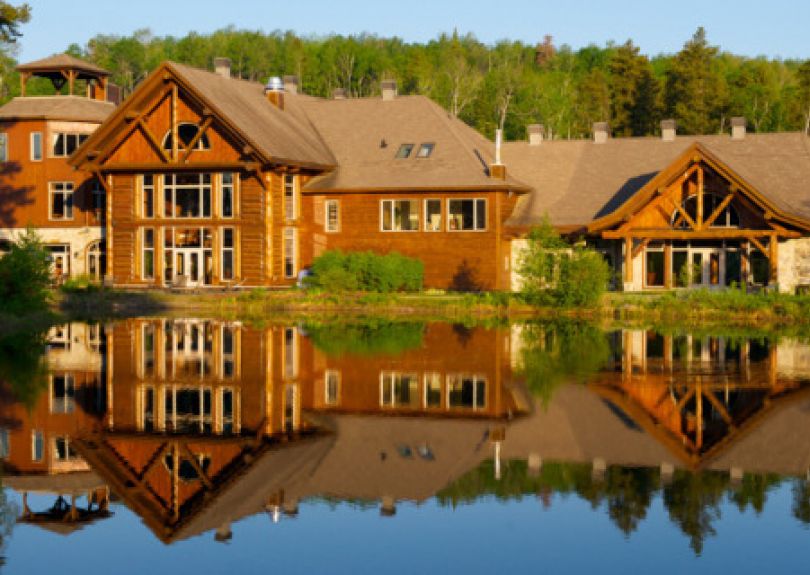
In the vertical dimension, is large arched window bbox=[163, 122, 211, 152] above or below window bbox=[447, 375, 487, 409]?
above

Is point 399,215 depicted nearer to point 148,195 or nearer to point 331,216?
point 331,216

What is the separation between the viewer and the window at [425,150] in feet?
167

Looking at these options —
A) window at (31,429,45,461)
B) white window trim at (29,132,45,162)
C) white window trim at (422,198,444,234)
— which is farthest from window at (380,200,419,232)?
window at (31,429,45,461)

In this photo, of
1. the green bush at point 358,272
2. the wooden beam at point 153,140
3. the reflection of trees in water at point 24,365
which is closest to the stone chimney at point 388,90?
the wooden beam at point 153,140

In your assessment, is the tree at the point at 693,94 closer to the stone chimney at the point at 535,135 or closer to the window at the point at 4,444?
the stone chimney at the point at 535,135

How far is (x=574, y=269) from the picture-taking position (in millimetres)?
40312

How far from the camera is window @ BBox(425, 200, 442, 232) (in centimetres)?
4931

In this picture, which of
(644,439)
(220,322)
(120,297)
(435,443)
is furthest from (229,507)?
(120,297)

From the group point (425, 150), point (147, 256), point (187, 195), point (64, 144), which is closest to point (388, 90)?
point (425, 150)

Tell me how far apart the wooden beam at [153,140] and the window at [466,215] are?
1098 cm

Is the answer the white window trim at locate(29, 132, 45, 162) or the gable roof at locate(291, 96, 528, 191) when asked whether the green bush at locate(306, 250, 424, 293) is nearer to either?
the gable roof at locate(291, 96, 528, 191)

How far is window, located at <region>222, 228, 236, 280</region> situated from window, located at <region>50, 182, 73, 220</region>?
30.0 ft

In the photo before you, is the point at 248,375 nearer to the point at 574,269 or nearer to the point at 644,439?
the point at 644,439

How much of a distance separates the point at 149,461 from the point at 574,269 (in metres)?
26.3
